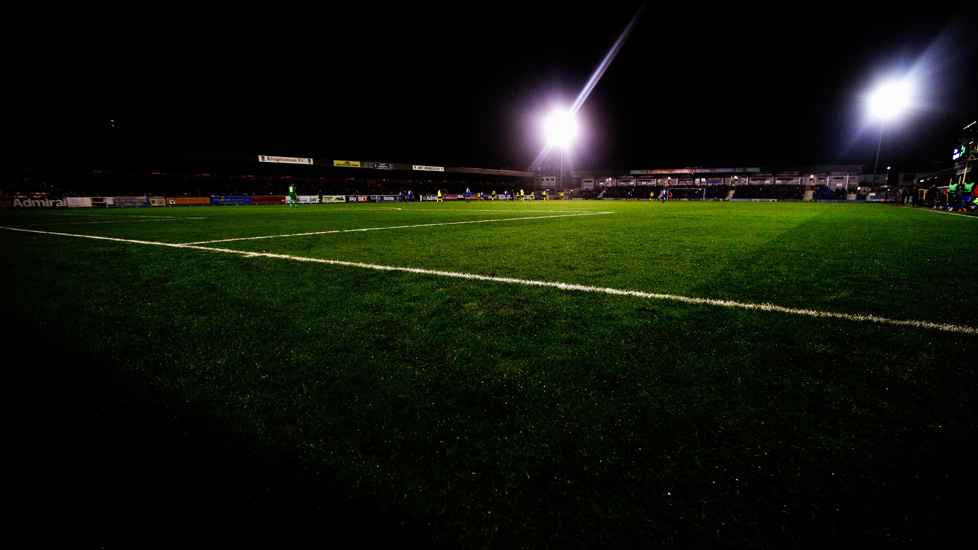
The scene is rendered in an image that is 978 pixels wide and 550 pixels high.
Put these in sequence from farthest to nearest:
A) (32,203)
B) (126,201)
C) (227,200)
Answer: (227,200) → (126,201) → (32,203)

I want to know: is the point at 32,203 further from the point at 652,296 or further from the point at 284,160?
the point at 652,296

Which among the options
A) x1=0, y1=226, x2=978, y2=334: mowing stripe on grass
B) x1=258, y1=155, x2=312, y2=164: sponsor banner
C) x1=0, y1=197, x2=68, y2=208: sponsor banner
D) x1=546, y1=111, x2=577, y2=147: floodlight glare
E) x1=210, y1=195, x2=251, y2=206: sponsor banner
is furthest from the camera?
x1=546, y1=111, x2=577, y2=147: floodlight glare

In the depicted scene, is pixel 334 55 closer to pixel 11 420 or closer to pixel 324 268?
pixel 324 268

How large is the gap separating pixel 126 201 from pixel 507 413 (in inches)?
1394

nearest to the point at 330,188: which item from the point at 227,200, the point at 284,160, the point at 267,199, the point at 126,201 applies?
the point at 284,160

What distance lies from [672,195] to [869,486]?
59.3 meters

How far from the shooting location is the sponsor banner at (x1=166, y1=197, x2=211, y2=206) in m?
28.6

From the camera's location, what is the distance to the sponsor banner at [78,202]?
79.2 ft

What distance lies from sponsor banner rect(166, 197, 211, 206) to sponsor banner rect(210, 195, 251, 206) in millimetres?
842

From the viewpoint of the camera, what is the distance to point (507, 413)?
4.80 feet

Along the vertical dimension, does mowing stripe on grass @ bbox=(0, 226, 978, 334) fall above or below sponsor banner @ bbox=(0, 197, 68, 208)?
below

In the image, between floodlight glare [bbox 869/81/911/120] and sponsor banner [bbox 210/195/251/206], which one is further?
sponsor banner [bbox 210/195/251/206]

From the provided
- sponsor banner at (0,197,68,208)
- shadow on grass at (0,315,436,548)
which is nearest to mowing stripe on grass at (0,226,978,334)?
shadow on grass at (0,315,436,548)

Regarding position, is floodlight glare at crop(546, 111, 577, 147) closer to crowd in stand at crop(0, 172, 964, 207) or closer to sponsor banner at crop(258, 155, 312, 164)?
crowd in stand at crop(0, 172, 964, 207)
